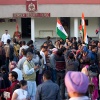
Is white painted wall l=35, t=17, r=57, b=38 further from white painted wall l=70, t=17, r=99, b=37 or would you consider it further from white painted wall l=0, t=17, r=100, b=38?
white painted wall l=70, t=17, r=99, b=37

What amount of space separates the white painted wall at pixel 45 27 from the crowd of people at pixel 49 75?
16488 mm

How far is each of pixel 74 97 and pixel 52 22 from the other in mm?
30339

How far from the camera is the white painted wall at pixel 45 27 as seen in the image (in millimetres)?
33875

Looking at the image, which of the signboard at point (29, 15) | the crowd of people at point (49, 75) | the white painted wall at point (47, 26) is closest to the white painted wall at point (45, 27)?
the white painted wall at point (47, 26)

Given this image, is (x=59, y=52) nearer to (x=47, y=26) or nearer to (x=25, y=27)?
(x=47, y=26)

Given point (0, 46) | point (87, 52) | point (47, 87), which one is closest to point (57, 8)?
point (0, 46)

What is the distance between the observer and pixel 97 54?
13.6m

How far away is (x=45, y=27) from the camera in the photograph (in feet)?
112

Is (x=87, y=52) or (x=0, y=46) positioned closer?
(x=87, y=52)

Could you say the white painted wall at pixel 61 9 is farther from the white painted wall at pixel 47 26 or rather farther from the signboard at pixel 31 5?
the white painted wall at pixel 47 26

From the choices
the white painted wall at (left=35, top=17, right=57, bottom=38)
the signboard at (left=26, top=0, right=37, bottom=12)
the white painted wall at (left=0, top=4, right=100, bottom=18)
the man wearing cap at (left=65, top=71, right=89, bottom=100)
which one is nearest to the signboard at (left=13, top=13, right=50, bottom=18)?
the white painted wall at (left=0, top=4, right=100, bottom=18)

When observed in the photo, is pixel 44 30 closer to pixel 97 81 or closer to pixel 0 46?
pixel 0 46

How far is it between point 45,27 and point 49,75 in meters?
26.5

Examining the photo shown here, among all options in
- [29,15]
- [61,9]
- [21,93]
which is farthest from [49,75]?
[61,9]
